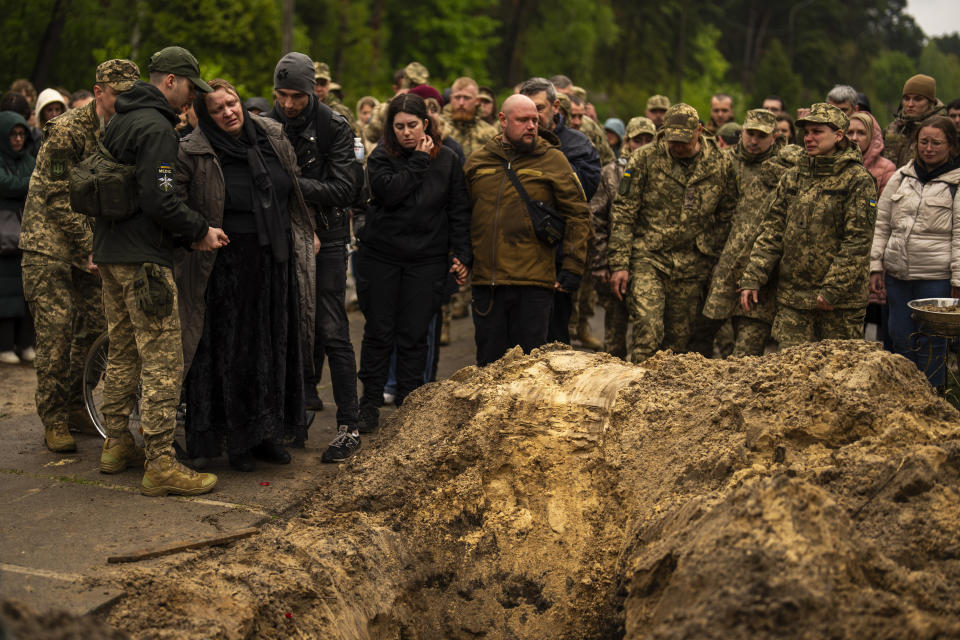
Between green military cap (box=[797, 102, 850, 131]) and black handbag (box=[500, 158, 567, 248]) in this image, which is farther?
black handbag (box=[500, 158, 567, 248])

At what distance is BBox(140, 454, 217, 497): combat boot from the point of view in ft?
17.9

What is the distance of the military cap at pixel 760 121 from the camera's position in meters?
8.18

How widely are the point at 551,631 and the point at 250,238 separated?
2.84m

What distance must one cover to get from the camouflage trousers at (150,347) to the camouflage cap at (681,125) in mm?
3728

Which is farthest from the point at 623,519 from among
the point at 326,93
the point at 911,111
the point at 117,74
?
the point at 326,93

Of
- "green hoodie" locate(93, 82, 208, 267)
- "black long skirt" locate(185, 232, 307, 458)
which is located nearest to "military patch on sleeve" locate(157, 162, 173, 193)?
"green hoodie" locate(93, 82, 208, 267)

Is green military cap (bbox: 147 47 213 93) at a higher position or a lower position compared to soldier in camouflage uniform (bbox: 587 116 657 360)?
higher

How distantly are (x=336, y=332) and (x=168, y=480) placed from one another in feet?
4.96

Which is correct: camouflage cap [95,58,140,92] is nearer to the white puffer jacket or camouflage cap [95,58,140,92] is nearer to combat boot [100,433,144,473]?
combat boot [100,433,144,473]

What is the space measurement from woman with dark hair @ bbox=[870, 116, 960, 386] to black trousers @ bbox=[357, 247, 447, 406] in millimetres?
3230

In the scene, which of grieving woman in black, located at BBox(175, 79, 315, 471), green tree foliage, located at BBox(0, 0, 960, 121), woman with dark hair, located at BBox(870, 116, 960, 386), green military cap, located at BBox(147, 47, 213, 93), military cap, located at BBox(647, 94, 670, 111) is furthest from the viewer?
green tree foliage, located at BBox(0, 0, 960, 121)

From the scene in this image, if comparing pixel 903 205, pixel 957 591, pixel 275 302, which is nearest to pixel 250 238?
pixel 275 302

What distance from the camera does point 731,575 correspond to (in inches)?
130

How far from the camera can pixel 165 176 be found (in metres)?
5.19
